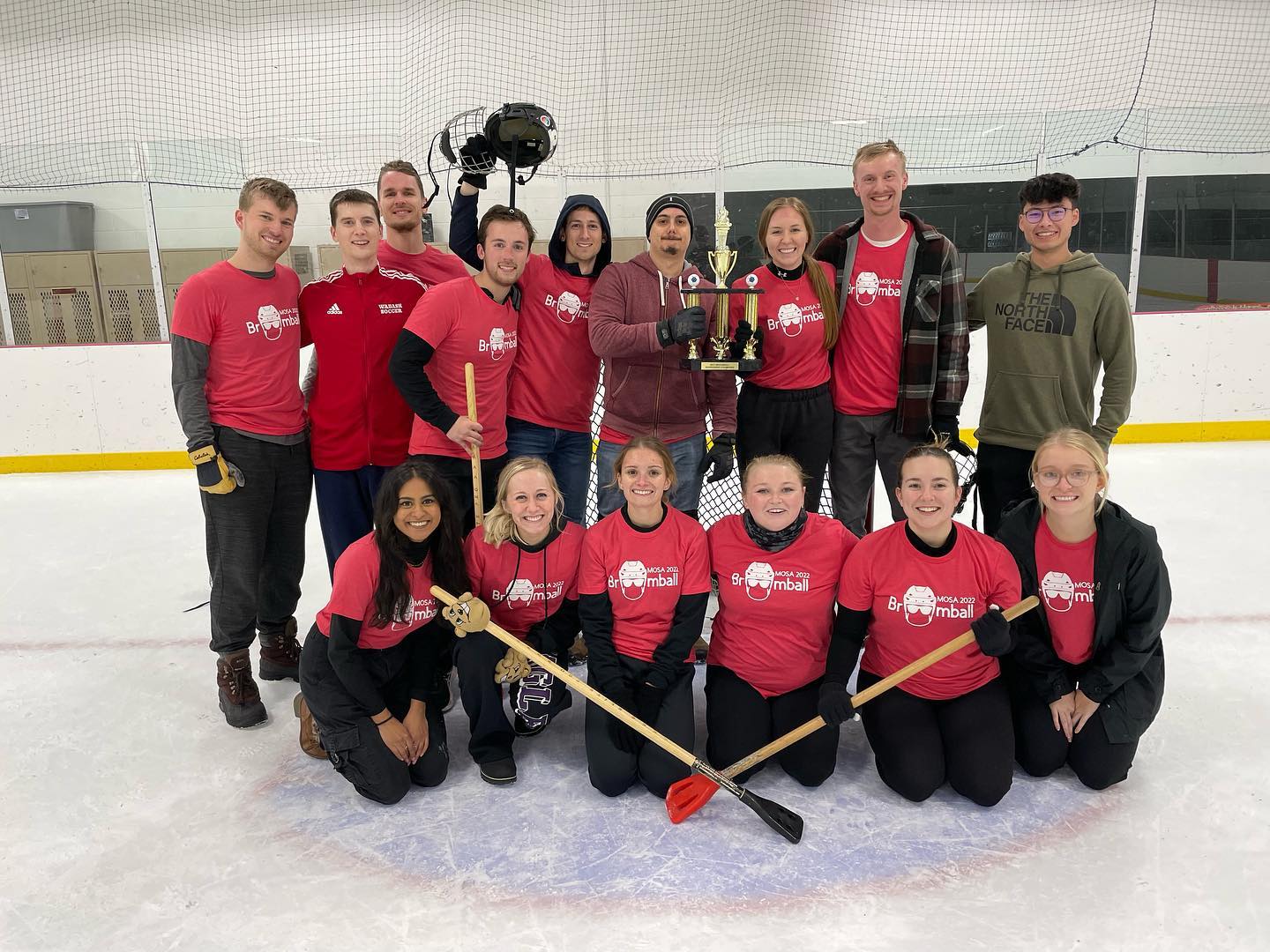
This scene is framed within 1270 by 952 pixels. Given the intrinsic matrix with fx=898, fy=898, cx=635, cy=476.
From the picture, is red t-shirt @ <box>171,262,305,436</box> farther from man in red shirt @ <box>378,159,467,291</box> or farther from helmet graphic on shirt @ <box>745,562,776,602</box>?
helmet graphic on shirt @ <box>745,562,776,602</box>

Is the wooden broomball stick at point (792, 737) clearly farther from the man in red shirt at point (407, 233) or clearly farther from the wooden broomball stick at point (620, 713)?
the man in red shirt at point (407, 233)

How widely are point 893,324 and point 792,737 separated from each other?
125 centimetres

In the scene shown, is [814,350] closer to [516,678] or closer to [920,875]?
[516,678]

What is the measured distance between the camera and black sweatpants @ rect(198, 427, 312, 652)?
248 centimetres

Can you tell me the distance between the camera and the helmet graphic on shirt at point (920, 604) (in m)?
2.09

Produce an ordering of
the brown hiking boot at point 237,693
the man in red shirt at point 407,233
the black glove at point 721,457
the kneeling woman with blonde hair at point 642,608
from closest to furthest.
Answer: the kneeling woman with blonde hair at point 642,608 → the brown hiking boot at point 237,693 → the black glove at point 721,457 → the man in red shirt at point 407,233

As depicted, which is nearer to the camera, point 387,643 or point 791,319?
point 387,643

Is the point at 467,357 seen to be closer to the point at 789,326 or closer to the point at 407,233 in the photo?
the point at 407,233

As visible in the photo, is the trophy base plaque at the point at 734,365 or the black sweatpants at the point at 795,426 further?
the black sweatpants at the point at 795,426

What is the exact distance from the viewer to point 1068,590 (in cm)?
210

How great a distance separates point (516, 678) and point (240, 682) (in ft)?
2.94

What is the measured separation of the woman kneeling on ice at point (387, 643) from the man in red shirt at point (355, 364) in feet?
1.60


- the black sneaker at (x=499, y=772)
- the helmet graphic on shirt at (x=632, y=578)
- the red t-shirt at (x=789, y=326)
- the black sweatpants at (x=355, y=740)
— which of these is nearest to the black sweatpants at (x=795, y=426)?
the red t-shirt at (x=789, y=326)

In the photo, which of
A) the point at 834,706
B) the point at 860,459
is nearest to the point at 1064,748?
the point at 834,706
